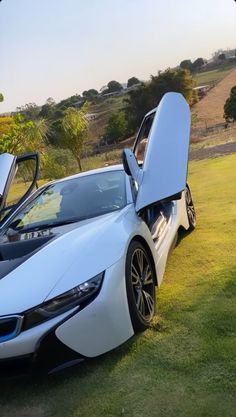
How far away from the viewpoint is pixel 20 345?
2.66m

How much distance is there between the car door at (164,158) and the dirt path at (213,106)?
117 feet

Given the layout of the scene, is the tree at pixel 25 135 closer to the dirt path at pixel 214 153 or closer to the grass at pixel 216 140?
the dirt path at pixel 214 153

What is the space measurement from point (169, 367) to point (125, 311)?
1.45 ft

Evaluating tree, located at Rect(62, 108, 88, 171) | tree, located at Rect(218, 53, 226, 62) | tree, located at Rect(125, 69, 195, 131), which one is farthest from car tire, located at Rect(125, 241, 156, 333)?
tree, located at Rect(218, 53, 226, 62)

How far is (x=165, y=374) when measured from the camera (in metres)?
2.80

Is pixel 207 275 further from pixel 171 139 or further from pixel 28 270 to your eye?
pixel 28 270

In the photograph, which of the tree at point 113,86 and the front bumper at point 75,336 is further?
the tree at point 113,86

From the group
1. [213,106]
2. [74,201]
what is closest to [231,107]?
[213,106]

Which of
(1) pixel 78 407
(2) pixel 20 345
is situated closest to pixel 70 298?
(2) pixel 20 345

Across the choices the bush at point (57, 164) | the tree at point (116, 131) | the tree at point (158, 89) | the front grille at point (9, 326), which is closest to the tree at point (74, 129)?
the bush at point (57, 164)

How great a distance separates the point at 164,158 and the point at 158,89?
4908 centimetres

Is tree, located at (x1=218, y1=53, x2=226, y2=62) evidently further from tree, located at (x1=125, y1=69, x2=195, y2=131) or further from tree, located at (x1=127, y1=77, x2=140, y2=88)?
tree, located at (x1=125, y1=69, x2=195, y2=131)

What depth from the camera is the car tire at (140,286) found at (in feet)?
10.4

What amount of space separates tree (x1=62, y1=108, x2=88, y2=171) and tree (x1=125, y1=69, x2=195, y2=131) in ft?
102
